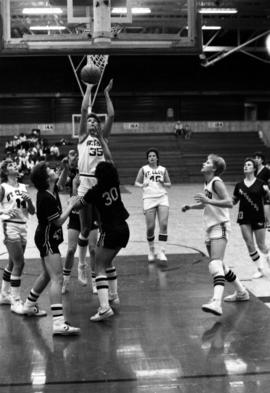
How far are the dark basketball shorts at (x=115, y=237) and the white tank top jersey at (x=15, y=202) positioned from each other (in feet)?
3.23

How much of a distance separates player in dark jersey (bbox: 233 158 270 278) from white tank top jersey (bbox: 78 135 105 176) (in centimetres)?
209

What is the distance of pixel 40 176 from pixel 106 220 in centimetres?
85

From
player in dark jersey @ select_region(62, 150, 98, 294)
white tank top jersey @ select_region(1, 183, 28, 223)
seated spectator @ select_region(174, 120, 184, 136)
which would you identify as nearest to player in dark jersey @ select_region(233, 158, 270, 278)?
player in dark jersey @ select_region(62, 150, 98, 294)

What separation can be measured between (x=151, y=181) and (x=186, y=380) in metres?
4.70

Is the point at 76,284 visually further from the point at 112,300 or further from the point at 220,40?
the point at 220,40

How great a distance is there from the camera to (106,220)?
228 inches

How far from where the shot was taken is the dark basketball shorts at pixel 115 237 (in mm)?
5723

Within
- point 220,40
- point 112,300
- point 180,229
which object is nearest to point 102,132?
point 112,300

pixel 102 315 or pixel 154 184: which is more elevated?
pixel 154 184

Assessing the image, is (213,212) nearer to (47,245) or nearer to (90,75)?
(47,245)

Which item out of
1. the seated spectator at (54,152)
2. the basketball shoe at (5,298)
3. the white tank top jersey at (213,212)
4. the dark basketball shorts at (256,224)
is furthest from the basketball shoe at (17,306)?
the seated spectator at (54,152)

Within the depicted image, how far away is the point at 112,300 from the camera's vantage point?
20.9 ft

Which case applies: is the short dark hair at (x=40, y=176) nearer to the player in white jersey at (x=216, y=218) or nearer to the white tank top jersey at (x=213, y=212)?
the player in white jersey at (x=216, y=218)

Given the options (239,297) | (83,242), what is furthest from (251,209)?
(83,242)
